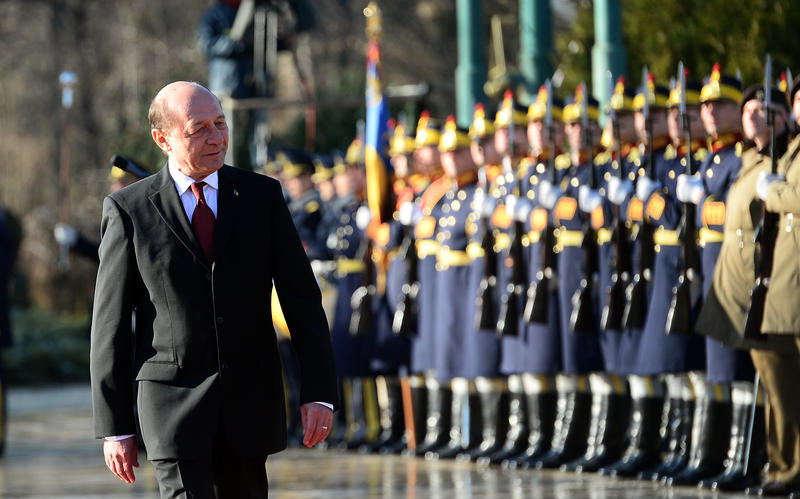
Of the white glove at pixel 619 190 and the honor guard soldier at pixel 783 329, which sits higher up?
the white glove at pixel 619 190

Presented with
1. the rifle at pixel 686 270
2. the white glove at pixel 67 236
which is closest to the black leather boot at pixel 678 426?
the rifle at pixel 686 270

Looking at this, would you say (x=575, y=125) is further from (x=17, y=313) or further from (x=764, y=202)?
(x=17, y=313)

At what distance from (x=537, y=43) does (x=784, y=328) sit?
473 centimetres

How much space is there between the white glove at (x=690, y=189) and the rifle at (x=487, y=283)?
1860 millimetres

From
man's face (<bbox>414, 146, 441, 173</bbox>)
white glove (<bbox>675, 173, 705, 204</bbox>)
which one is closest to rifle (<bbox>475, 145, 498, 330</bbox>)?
man's face (<bbox>414, 146, 441, 173</bbox>)

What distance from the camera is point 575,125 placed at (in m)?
9.55

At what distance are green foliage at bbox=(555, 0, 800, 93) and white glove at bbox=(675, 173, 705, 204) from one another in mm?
1663

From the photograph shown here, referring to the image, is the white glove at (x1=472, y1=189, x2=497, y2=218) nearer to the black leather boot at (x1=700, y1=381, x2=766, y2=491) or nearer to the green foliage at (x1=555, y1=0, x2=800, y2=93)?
the green foliage at (x1=555, y1=0, x2=800, y2=93)

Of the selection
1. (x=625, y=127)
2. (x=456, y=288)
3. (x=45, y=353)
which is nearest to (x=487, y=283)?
(x=456, y=288)

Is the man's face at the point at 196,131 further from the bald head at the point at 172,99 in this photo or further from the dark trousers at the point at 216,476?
the dark trousers at the point at 216,476

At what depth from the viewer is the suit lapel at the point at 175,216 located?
488 cm

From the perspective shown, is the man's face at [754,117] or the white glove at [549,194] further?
the white glove at [549,194]

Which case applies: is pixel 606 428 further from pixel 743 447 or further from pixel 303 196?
pixel 303 196

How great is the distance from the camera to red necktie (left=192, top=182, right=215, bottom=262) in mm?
4930
